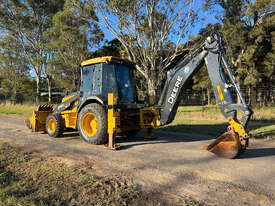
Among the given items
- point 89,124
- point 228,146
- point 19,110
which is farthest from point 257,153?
point 19,110

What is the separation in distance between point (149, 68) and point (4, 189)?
1455cm

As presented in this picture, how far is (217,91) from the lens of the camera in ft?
16.3

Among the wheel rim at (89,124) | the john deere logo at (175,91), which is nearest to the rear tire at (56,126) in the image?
the wheel rim at (89,124)

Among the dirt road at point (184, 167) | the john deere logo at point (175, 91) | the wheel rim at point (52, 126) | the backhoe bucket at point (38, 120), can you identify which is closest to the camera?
the dirt road at point (184, 167)

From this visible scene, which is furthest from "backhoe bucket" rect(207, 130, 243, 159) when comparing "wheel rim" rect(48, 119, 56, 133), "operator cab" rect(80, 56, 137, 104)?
"wheel rim" rect(48, 119, 56, 133)

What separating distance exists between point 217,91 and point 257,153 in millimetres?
1825

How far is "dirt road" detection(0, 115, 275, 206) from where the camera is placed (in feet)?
9.60

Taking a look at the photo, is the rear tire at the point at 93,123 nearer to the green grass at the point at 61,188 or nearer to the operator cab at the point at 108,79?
the operator cab at the point at 108,79

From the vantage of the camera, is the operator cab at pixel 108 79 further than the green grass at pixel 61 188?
Yes

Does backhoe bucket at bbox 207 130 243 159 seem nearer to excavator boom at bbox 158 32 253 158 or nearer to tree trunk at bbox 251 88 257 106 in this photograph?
excavator boom at bbox 158 32 253 158

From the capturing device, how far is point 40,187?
9.87 ft

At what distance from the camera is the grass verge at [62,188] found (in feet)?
8.64

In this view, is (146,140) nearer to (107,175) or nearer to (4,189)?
(107,175)

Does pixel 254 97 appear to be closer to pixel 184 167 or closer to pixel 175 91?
pixel 175 91
